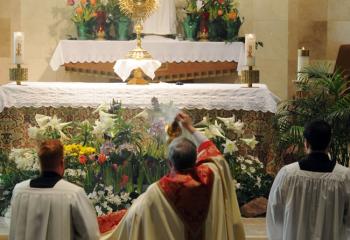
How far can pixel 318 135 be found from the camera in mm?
5137

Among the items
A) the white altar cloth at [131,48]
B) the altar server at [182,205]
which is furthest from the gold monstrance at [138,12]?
the altar server at [182,205]

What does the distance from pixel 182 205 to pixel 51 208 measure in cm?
78

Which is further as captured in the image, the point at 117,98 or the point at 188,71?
the point at 188,71

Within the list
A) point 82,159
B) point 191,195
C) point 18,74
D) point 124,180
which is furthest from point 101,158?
point 191,195

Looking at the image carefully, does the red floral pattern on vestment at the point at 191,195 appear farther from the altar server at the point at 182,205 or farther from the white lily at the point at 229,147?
the white lily at the point at 229,147

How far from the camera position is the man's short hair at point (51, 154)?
4.87 meters

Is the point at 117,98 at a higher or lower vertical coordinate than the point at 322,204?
higher

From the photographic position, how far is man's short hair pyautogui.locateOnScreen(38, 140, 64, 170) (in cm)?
487

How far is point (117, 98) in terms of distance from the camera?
8.31 metres

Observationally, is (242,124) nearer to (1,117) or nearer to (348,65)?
(1,117)

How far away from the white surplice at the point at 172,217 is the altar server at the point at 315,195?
0.32 meters

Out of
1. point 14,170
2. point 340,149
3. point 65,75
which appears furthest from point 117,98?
point 65,75

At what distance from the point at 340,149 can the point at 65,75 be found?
20.7ft

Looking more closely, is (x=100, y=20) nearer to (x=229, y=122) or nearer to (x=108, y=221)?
(x=229, y=122)
